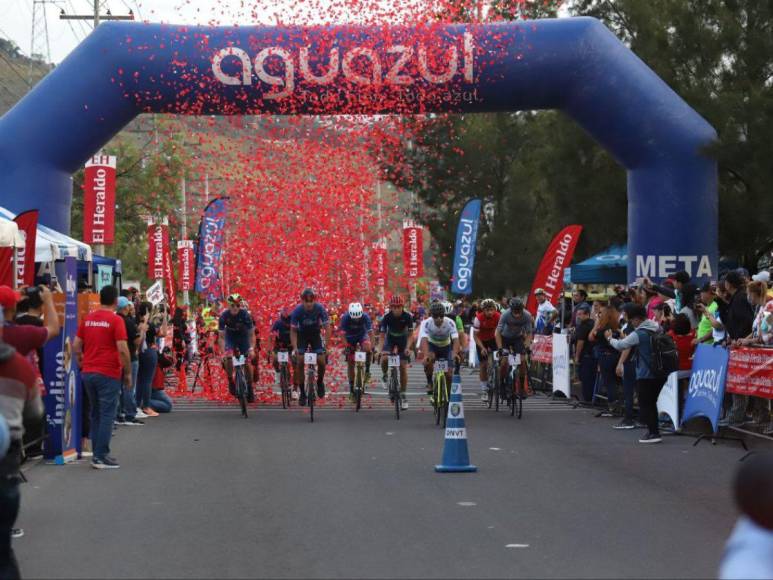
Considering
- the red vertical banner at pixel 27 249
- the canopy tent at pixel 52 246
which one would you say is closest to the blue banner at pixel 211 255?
the canopy tent at pixel 52 246

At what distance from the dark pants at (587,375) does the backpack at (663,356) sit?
5.64 meters

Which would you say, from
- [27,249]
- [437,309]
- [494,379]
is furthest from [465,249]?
[27,249]

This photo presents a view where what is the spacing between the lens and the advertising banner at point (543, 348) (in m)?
26.2

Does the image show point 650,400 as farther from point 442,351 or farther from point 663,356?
point 442,351

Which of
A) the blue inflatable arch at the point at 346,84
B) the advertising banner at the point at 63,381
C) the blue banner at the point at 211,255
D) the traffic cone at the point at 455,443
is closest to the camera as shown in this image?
the traffic cone at the point at 455,443

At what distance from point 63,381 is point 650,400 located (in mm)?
7194

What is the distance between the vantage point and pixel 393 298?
70.4 ft

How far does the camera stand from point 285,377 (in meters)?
22.0

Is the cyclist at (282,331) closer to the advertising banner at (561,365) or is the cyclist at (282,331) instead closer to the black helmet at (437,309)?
the black helmet at (437,309)

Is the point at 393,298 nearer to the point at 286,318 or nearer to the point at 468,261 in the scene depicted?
the point at 286,318

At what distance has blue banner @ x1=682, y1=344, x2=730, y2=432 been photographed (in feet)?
51.8

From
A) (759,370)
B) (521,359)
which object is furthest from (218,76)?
(759,370)

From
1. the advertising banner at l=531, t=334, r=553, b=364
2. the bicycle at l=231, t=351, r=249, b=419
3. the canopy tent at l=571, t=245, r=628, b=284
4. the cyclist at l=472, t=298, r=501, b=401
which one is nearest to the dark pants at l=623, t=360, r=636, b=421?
the cyclist at l=472, t=298, r=501, b=401

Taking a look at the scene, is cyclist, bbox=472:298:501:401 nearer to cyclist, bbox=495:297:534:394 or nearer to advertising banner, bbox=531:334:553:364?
cyclist, bbox=495:297:534:394
